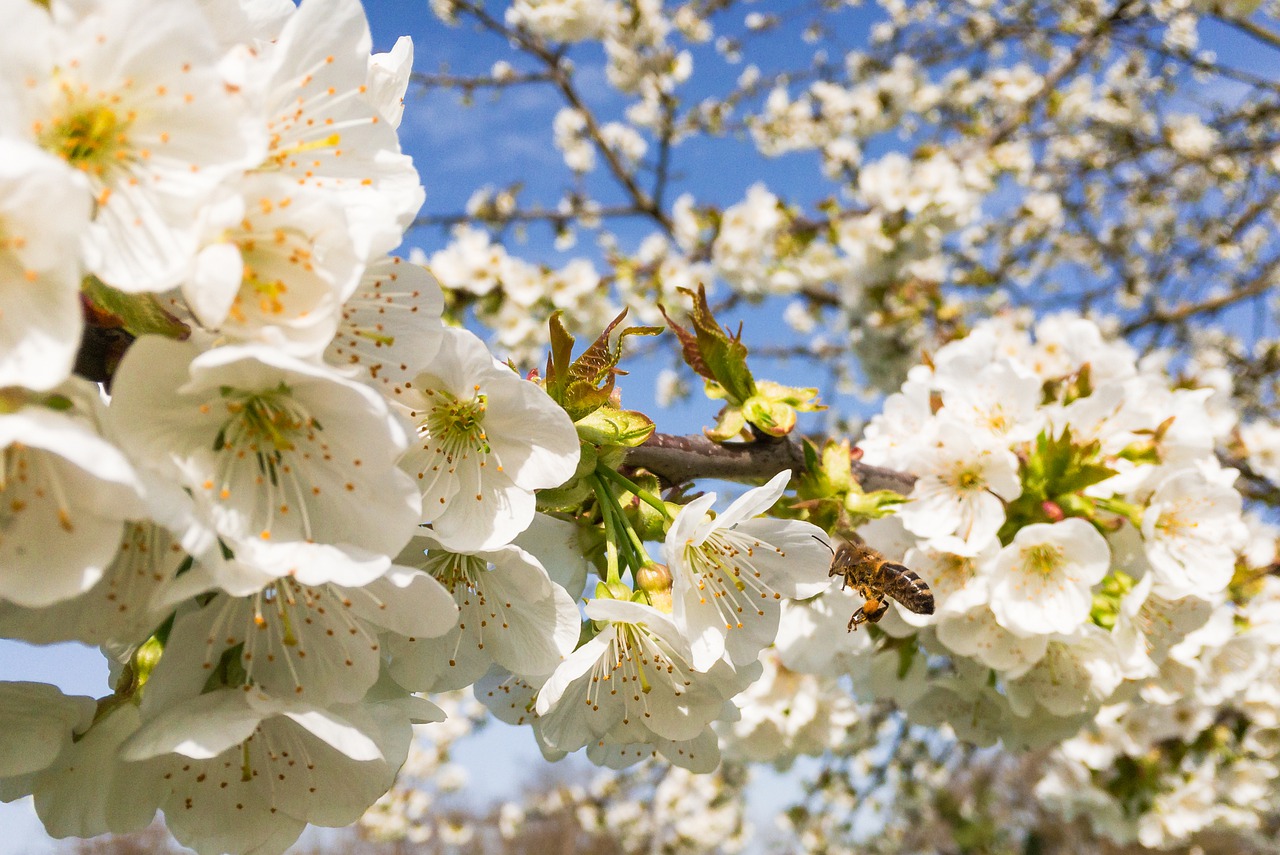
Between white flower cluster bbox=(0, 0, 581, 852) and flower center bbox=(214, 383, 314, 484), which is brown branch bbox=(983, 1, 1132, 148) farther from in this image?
flower center bbox=(214, 383, 314, 484)

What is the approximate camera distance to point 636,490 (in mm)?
1121

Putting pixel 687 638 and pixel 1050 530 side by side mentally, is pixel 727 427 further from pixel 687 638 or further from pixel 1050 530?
pixel 1050 530

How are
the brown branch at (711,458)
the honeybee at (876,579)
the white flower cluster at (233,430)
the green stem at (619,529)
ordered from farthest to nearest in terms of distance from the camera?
1. the honeybee at (876,579)
2. the brown branch at (711,458)
3. the green stem at (619,529)
4. the white flower cluster at (233,430)

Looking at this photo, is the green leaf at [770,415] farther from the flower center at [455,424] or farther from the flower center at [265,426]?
the flower center at [265,426]

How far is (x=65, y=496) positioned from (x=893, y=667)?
67.9 inches

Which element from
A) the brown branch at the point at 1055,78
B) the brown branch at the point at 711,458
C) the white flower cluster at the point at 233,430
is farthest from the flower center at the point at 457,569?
the brown branch at the point at 1055,78

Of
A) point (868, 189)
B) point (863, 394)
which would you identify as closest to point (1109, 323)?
point (863, 394)

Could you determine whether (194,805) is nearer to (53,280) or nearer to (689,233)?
(53,280)

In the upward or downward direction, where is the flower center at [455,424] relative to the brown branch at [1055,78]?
upward

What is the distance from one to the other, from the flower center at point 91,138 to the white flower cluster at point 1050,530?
1296mm

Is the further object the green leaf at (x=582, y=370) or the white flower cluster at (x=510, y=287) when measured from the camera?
the white flower cluster at (x=510, y=287)

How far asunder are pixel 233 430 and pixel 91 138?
0.28 meters

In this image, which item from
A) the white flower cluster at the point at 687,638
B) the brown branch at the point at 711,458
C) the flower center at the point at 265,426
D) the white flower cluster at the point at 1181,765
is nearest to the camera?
the flower center at the point at 265,426

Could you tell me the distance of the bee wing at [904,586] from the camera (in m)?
1.32
